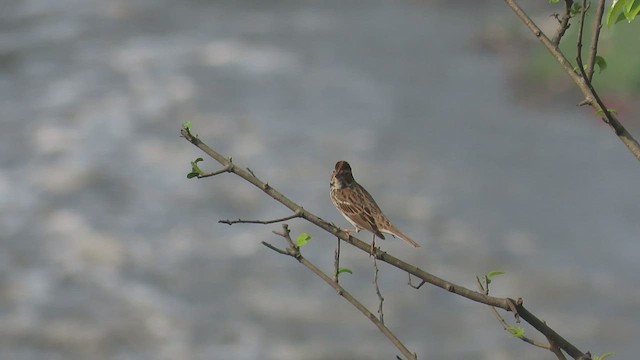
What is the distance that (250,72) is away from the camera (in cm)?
1414

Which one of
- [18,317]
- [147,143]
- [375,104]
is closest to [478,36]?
[375,104]

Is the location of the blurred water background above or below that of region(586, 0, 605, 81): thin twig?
above

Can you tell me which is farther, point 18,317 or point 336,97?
point 336,97

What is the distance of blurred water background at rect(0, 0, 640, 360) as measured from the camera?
32.8 feet

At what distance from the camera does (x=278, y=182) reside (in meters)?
11.9

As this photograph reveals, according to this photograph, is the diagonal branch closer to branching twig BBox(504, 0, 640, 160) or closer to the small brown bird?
branching twig BBox(504, 0, 640, 160)

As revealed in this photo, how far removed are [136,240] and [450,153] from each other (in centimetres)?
379

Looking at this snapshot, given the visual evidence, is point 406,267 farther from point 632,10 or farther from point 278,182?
point 278,182

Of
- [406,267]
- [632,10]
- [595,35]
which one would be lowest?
[406,267]

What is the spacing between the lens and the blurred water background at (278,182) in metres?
10.0

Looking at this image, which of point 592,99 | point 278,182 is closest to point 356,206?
point 592,99

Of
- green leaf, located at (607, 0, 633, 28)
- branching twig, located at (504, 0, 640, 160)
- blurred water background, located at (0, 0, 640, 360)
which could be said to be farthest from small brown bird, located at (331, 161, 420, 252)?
Result: blurred water background, located at (0, 0, 640, 360)

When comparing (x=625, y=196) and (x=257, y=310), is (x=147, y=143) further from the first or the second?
(x=625, y=196)

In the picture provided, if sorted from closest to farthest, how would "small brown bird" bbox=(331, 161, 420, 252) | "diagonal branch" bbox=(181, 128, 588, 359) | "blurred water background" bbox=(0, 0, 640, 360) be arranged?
"diagonal branch" bbox=(181, 128, 588, 359) → "small brown bird" bbox=(331, 161, 420, 252) → "blurred water background" bbox=(0, 0, 640, 360)
